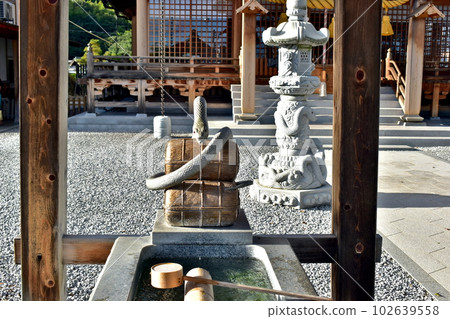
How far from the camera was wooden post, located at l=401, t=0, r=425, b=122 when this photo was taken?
11.5m

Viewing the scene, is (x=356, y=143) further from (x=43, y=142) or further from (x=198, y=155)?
(x=43, y=142)

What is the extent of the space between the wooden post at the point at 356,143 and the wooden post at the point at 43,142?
1.49 metres

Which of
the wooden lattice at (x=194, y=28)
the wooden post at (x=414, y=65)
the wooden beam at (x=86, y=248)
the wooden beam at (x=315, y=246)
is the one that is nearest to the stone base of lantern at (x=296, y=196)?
the wooden beam at (x=315, y=246)

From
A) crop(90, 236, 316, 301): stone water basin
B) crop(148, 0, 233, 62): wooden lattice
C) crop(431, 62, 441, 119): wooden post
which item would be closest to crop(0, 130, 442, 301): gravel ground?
crop(90, 236, 316, 301): stone water basin

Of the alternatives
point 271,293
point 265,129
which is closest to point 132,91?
point 265,129

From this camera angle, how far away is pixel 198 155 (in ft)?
8.71

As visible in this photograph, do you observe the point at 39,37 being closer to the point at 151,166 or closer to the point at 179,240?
the point at 179,240

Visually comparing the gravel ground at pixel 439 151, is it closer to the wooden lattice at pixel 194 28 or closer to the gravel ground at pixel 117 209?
the gravel ground at pixel 117 209

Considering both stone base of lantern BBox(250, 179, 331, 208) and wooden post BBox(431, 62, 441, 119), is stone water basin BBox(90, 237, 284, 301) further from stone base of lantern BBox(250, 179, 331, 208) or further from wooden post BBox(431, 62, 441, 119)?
wooden post BBox(431, 62, 441, 119)

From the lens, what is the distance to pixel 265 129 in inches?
432

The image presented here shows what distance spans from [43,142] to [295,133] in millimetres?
4144

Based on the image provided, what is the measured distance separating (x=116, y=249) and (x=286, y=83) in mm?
4195

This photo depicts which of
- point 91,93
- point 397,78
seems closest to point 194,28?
point 91,93

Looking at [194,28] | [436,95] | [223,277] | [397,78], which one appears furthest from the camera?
[194,28]
